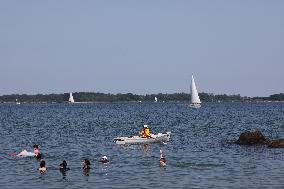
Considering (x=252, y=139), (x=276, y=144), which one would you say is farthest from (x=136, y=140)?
(x=276, y=144)

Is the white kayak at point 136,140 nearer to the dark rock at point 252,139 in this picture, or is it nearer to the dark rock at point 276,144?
the dark rock at point 252,139

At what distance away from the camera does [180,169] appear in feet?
161

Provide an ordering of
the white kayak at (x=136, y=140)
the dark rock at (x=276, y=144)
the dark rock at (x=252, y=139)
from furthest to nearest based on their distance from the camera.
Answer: the white kayak at (x=136, y=140)
the dark rock at (x=252, y=139)
the dark rock at (x=276, y=144)

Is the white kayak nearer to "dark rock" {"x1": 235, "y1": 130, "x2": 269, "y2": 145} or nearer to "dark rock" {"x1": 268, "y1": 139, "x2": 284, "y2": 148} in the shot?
"dark rock" {"x1": 235, "y1": 130, "x2": 269, "y2": 145}

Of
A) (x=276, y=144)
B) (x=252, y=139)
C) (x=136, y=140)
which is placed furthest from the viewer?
(x=136, y=140)

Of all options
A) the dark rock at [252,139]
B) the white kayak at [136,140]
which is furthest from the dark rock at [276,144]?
the white kayak at [136,140]

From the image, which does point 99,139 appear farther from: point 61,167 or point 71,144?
point 61,167

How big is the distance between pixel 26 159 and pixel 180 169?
56.9 ft

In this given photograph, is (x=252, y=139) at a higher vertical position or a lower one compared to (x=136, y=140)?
higher

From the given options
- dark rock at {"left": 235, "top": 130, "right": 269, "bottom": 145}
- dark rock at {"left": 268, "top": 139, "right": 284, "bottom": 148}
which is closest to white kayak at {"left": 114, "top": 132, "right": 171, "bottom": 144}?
dark rock at {"left": 235, "top": 130, "right": 269, "bottom": 145}

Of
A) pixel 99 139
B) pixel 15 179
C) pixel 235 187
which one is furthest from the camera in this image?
pixel 99 139

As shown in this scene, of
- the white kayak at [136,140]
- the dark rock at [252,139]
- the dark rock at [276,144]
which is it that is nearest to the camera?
the dark rock at [276,144]

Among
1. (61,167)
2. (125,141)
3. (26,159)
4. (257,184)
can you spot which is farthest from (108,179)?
(125,141)

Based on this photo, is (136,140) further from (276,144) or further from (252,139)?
(276,144)
